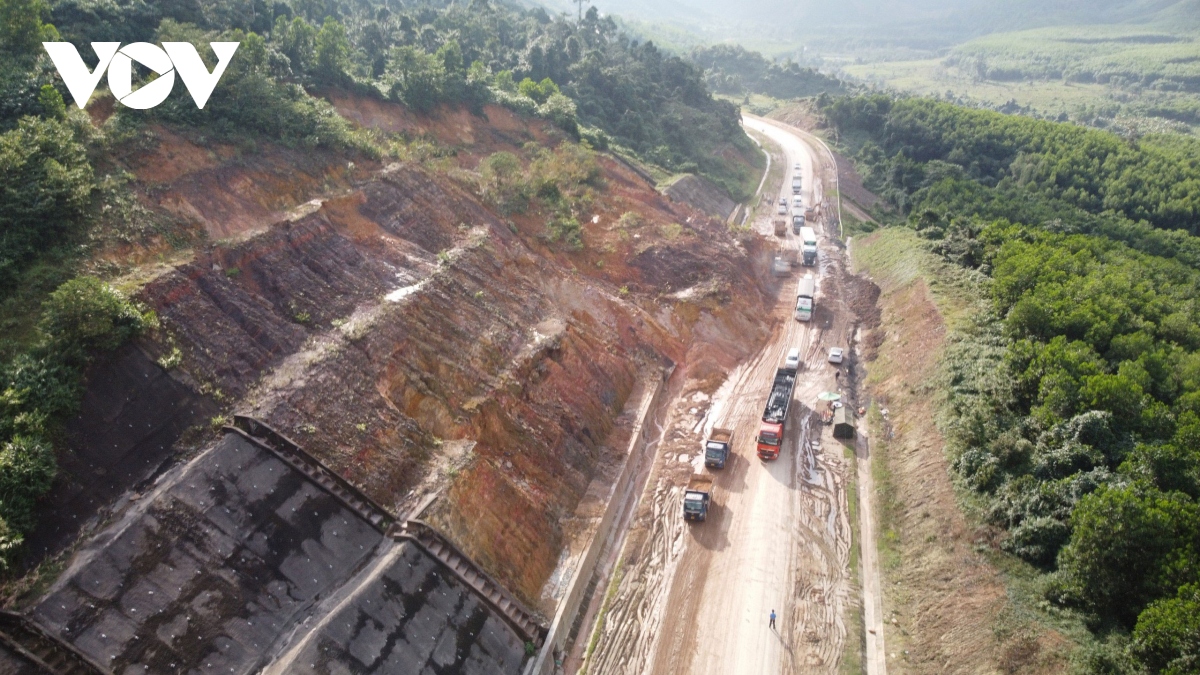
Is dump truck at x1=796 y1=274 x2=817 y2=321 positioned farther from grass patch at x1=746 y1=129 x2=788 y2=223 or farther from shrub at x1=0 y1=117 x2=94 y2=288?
shrub at x1=0 y1=117 x2=94 y2=288

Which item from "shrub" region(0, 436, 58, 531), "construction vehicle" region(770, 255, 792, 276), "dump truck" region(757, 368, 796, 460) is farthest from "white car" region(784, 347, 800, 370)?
"shrub" region(0, 436, 58, 531)

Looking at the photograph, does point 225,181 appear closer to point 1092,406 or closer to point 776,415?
point 776,415

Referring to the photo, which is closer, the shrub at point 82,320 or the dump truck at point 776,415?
the shrub at point 82,320

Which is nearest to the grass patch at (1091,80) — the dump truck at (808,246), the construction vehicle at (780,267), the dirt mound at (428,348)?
the dump truck at (808,246)

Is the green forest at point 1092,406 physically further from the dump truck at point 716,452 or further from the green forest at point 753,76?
the green forest at point 753,76

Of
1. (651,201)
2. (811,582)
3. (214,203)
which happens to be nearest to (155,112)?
(214,203)

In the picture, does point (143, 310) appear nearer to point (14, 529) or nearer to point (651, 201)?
point (14, 529)
